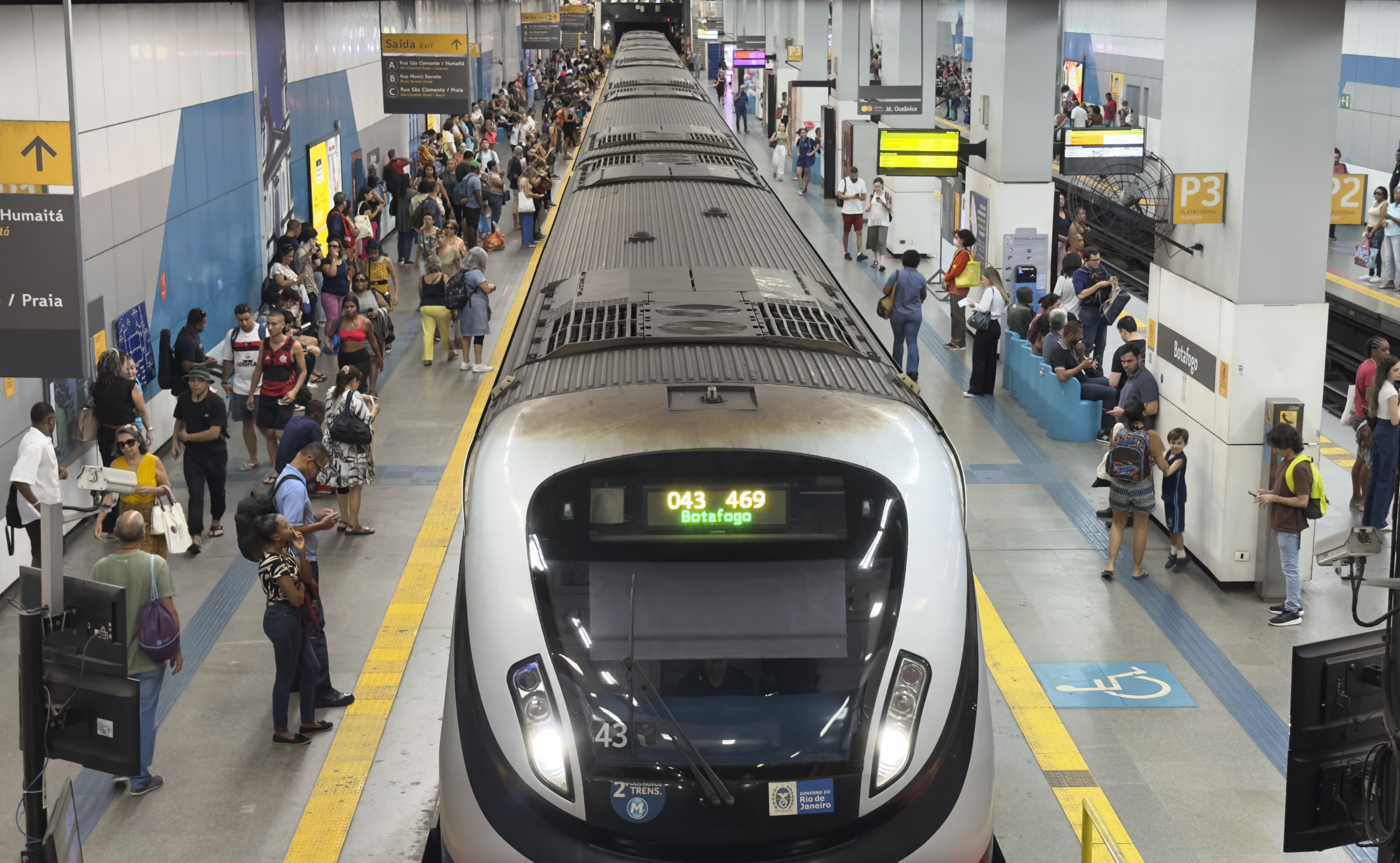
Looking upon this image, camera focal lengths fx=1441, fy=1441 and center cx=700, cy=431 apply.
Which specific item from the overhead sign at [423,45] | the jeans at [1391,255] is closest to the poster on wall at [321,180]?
the overhead sign at [423,45]

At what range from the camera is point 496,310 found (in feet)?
65.0

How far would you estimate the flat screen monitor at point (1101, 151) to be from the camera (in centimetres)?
1344

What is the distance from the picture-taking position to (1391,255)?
68.2ft

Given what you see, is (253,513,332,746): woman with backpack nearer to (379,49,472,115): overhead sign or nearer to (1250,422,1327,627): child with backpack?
(1250,422,1327,627): child with backpack

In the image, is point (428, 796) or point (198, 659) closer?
point (428, 796)

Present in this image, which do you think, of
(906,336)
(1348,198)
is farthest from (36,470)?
(1348,198)

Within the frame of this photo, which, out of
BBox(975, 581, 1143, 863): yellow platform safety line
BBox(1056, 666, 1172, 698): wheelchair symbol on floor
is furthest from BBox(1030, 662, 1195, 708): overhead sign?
BBox(975, 581, 1143, 863): yellow platform safety line

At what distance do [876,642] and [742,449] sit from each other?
0.82 metres

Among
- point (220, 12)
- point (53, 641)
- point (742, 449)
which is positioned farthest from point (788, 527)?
point (220, 12)

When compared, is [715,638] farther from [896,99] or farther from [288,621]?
[896,99]

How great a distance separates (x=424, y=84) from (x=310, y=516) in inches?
594

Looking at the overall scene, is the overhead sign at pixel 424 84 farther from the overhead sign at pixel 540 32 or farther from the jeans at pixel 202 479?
the overhead sign at pixel 540 32

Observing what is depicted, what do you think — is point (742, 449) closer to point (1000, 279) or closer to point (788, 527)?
point (788, 527)

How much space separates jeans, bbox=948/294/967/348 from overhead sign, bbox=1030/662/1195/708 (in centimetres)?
899
